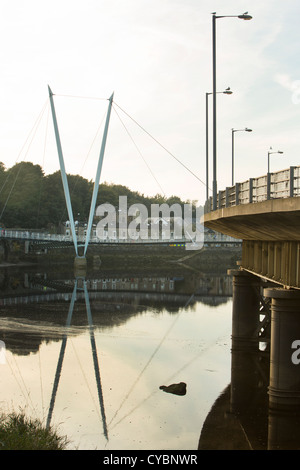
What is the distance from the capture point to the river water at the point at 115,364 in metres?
19.5

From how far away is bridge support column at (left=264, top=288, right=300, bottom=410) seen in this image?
20469 millimetres

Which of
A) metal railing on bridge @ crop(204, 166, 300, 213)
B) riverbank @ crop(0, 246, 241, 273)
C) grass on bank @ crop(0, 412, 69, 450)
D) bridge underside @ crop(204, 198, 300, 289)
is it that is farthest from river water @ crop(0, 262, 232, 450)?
riverbank @ crop(0, 246, 241, 273)

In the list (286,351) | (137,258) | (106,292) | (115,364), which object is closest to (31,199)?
(137,258)

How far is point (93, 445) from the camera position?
1766 centimetres

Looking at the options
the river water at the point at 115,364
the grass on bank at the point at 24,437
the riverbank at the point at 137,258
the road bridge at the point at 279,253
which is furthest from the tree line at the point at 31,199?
the grass on bank at the point at 24,437

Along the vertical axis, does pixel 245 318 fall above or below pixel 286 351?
below

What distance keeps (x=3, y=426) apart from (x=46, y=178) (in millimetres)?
137193

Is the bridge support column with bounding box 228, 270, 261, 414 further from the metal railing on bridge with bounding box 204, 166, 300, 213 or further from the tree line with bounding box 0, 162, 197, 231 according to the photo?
the tree line with bounding box 0, 162, 197, 231

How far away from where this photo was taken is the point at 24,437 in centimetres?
1523

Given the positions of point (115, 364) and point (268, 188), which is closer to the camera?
point (268, 188)

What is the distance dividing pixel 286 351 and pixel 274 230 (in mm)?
3996

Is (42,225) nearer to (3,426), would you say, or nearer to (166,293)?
(166,293)

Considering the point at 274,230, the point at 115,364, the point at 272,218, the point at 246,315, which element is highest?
the point at 272,218

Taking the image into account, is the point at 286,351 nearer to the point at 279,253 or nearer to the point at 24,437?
the point at 279,253
